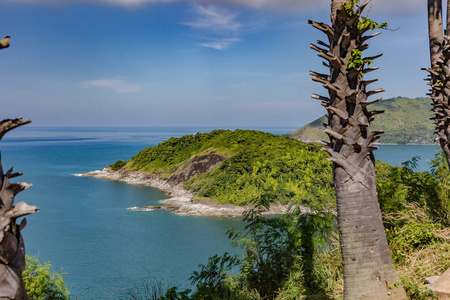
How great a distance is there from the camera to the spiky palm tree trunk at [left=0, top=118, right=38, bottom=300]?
7.71ft

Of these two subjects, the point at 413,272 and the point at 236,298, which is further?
the point at 236,298

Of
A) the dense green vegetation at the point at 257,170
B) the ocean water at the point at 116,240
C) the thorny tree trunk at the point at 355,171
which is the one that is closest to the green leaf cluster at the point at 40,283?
the thorny tree trunk at the point at 355,171

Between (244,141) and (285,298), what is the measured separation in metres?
56.5

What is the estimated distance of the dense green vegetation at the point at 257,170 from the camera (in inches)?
1897

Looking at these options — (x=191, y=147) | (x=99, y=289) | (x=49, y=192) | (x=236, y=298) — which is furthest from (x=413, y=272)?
(x=49, y=192)

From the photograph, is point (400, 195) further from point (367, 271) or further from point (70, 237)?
point (70, 237)

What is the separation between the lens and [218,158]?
5969 cm

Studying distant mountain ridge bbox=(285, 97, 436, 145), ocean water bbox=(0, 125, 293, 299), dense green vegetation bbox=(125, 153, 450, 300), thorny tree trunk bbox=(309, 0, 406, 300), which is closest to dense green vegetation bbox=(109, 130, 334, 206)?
ocean water bbox=(0, 125, 293, 299)

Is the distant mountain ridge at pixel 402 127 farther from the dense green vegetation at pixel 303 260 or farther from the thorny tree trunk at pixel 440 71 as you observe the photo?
the dense green vegetation at pixel 303 260

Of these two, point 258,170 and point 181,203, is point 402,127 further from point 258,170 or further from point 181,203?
point 181,203

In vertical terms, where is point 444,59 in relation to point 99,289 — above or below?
above

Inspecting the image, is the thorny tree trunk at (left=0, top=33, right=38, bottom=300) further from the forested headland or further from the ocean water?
the ocean water

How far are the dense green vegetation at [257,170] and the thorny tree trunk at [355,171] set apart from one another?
38471 millimetres

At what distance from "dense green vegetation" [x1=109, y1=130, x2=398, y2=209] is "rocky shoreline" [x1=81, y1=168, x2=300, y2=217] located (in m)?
1.13
